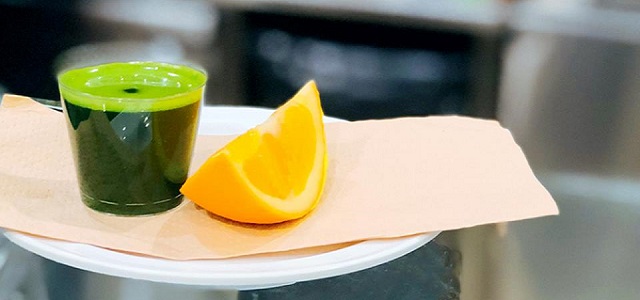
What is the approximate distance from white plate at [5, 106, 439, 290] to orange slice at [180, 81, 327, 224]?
4cm

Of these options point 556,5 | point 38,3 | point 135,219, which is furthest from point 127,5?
point 135,219

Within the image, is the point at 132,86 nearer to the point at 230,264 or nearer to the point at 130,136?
the point at 130,136

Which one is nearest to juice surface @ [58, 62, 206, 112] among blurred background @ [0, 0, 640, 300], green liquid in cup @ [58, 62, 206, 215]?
green liquid in cup @ [58, 62, 206, 215]

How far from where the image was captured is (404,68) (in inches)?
41.3

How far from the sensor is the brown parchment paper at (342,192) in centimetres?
43

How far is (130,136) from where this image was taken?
45cm

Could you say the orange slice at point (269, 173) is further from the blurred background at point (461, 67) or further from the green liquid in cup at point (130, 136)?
the blurred background at point (461, 67)

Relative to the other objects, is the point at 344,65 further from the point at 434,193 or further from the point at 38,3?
the point at 434,193

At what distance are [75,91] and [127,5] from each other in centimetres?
68

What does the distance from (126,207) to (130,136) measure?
46mm

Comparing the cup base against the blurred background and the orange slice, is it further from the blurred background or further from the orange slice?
the blurred background

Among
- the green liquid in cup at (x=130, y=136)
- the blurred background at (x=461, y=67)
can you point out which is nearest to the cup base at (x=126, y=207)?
the green liquid in cup at (x=130, y=136)

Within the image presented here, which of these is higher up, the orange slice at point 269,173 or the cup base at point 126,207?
the orange slice at point 269,173

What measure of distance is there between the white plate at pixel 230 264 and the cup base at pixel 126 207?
0.05 meters
